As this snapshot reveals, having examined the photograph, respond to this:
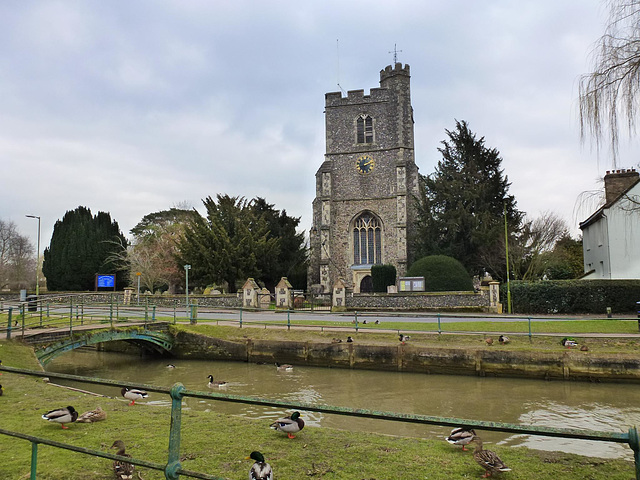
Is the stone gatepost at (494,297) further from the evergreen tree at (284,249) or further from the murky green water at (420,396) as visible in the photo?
the evergreen tree at (284,249)

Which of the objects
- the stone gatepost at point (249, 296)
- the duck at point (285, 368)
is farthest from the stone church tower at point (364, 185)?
the duck at point (285, 368)

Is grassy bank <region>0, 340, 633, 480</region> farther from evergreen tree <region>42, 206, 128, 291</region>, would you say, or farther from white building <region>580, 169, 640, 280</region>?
evergreen tree <region>42, 206, 128, 291</region>

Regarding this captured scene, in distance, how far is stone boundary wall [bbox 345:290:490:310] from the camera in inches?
1065

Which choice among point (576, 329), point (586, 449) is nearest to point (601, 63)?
point (586, 449)

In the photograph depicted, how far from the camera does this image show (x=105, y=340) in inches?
610

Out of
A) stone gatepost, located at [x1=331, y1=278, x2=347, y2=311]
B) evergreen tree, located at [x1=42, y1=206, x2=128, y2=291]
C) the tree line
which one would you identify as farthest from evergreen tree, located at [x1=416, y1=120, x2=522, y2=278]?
evergreen tree, located at [x1=42, y1=206, x2=128, y2=291]

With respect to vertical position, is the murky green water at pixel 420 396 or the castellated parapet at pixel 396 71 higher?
the castellated parapet at pixel 396 71

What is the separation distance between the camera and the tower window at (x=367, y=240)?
4197 cm

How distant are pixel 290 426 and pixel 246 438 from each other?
0.60 metres

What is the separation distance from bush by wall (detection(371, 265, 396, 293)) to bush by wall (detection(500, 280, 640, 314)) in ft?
44.2

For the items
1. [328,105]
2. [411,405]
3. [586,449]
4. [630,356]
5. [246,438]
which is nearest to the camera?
[246,438]

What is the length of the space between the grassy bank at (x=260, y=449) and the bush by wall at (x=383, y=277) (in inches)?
1239

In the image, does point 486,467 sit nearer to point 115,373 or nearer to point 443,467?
point 443,467

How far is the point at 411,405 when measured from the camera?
10805 mm
